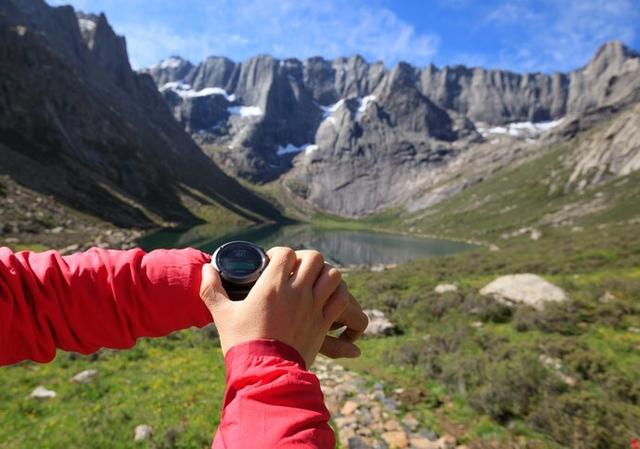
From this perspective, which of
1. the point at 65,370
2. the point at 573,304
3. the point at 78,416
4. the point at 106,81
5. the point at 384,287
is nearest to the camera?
the point at 78,416

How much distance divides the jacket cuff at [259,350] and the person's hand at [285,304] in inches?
0.9

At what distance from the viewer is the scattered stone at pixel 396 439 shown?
6.98m

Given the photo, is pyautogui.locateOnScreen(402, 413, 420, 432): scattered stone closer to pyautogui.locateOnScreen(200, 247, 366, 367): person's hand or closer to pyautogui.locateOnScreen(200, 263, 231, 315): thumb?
pyautogui.locateOnScreen(200, 247, 366, 367): person's hand

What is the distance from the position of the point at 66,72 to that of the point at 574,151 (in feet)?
681

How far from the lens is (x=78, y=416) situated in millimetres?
8602

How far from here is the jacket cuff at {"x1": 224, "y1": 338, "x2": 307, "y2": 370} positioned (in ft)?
5.52

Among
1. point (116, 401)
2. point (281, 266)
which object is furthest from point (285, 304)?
point (116, 401)

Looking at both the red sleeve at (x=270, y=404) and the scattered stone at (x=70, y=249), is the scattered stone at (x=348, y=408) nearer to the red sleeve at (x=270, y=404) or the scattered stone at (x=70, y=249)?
the red sleeve at (x=270, y=404)

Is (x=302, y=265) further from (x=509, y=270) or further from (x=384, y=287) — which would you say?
(x=509, y=270)

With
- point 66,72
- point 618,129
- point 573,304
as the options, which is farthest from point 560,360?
point 618,129

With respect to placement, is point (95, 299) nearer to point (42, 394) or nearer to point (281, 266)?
point (281, 266)

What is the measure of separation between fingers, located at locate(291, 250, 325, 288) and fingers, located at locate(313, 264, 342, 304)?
Result: 0.03m

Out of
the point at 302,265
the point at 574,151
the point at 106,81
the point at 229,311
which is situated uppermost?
the point at 106,81

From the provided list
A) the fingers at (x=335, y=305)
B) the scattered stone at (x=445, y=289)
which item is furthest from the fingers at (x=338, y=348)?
the scattered stone at (x=445, y=289)
